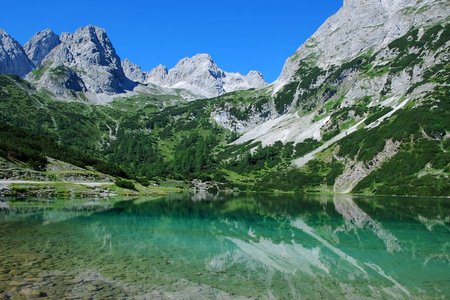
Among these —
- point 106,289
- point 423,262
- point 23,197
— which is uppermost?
point 23,197

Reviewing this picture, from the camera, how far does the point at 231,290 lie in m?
21.5

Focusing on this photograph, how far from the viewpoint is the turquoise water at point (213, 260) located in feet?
69.4

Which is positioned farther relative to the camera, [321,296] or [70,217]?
[70,217]

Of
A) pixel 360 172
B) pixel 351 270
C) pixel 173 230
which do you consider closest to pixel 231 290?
pixel 351 270

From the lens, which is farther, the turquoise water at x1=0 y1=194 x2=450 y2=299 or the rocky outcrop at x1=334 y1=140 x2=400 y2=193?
the rocky outcrop at x1=334 y1=140 x2=400 y2=193

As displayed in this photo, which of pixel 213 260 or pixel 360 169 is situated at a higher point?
pixel 360 169

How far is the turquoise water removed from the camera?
21141 millimetres

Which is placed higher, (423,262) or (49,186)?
(49,186)

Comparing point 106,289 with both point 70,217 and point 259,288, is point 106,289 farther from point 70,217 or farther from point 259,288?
point 70,217

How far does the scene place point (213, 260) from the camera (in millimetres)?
29422

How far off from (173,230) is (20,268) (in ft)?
76.8

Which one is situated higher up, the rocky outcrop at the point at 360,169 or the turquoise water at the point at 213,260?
the rocky outcrop at the point at 360,169

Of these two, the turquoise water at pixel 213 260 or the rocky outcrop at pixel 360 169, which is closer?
the turquoise water at pixel 213 260

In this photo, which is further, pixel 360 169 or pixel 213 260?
pixel 360 169
